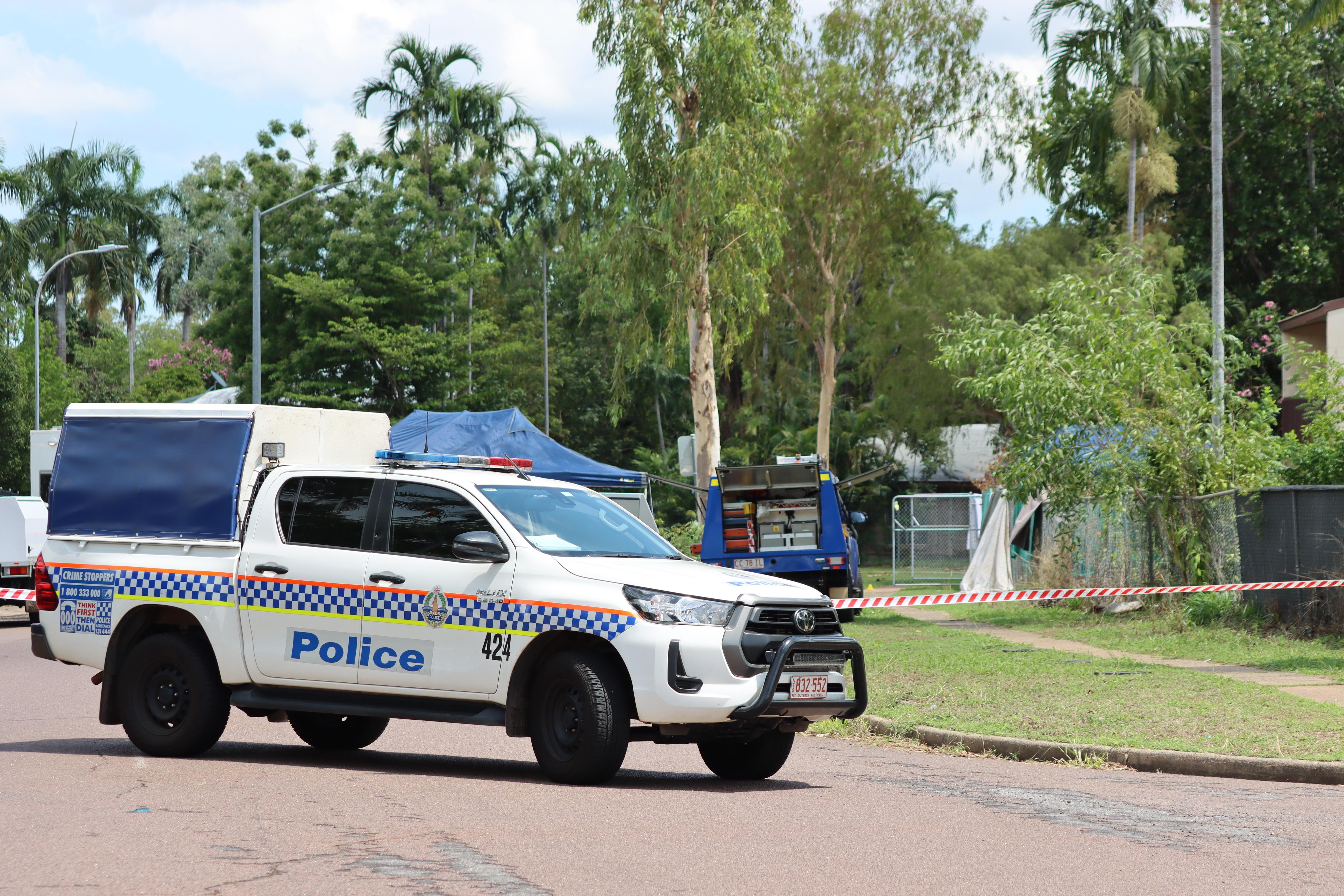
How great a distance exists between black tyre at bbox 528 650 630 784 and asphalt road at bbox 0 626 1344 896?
0.45ft

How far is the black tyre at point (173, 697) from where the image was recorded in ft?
31.4

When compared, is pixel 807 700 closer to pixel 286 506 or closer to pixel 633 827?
pixel 633 827

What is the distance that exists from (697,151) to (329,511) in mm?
18486

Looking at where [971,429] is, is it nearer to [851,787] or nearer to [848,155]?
[848,155]

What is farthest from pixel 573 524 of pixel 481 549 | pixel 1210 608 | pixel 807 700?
pixel 1210 608

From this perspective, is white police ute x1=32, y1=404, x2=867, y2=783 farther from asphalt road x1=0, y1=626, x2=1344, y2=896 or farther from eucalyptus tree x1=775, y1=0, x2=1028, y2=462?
eucalyptus tree x1=775, y1=0, x2=1028, y2=462

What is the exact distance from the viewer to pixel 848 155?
39.4 metres

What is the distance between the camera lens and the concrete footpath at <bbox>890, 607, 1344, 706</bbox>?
512 inches

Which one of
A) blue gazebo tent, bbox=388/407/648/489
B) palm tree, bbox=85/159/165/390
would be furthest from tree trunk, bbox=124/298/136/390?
blue gazebo tent, bbox=388/407/648/489

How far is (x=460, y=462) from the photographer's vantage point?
32.4 ft

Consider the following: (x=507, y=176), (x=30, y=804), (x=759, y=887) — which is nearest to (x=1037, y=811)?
(x=759, y=887)

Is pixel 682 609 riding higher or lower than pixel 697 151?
lower

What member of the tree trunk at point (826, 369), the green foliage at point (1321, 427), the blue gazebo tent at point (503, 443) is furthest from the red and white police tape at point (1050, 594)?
the tree trunk at point (826, 369)

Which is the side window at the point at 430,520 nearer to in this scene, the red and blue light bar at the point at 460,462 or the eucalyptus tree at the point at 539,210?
the red and blue light bar at the point at 460,462
